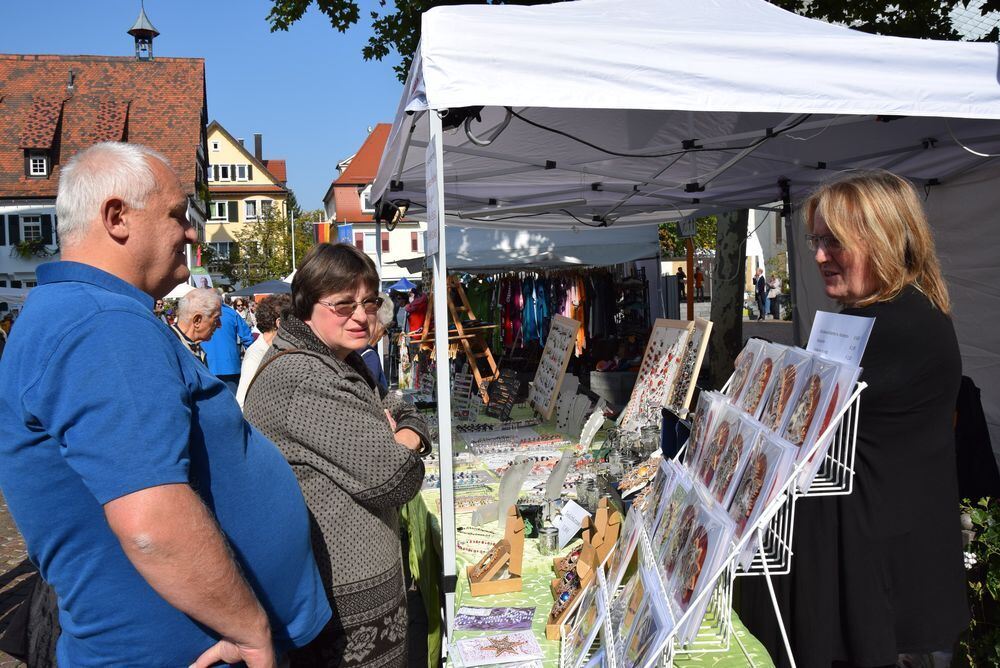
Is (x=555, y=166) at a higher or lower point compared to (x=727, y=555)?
higher

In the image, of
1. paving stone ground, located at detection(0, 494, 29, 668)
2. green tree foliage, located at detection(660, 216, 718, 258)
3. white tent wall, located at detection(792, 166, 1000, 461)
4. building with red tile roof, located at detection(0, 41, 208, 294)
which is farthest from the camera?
building with red tile roof, located at detection(0, 41, 208, 294)

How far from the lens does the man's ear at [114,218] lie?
1336 mm

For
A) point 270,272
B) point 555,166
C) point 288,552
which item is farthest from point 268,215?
point 288,552

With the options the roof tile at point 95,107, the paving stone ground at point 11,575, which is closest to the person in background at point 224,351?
the paving stone ground at point 11,575

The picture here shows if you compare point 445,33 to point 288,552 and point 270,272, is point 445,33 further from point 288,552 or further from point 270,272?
point 270,272

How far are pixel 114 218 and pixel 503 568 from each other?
1.78m

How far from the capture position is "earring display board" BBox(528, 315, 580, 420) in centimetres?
513

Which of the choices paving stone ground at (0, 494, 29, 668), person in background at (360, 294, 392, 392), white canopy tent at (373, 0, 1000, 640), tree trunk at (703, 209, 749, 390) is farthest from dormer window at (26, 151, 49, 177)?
white canopy tent at (373, 0, 1000, 640)

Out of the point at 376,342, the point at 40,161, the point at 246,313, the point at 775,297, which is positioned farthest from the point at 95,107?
the point at 376,342

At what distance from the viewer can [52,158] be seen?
36.2m

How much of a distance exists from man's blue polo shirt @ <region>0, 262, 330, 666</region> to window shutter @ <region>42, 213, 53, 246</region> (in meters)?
39.1

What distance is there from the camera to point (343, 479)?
1957mm

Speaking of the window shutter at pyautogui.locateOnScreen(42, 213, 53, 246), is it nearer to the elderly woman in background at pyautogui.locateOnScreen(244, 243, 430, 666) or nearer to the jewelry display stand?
the jewelry display stand

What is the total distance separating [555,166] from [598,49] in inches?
113
